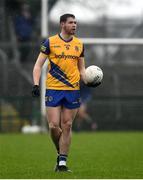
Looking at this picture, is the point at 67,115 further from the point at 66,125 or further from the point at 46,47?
the point at 46,47

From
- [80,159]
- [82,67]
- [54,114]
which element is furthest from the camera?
[80,159]

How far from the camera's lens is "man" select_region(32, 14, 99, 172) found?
34.6ft

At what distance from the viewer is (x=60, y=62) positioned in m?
10.6

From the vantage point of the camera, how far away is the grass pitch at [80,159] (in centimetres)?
1005

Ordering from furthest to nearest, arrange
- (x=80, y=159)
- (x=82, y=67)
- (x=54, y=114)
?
(x=80, y=159) → (x=82, y=67) → (x=54, y=114)

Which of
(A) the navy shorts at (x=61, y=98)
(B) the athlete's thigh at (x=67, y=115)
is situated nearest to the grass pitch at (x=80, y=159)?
(B) the athlete's thigh at (x=67, y=115)

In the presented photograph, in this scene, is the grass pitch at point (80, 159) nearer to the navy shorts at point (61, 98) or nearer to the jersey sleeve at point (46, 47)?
the navy shorts at point (61, 98)

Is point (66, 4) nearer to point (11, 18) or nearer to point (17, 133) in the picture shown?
point (11, 18)

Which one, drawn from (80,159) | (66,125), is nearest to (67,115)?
(66,125)

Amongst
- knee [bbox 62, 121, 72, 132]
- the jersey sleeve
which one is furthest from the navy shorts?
the jersey sleeve

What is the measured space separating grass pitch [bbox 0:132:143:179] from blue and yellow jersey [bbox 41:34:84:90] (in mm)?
1115

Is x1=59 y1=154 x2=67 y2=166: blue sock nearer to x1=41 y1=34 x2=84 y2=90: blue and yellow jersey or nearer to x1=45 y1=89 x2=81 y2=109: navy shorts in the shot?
x1=45 y1=89 x2=81 y2=109: navy shorts

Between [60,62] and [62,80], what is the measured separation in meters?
0.23

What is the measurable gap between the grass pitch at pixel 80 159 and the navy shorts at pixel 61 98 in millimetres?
850
